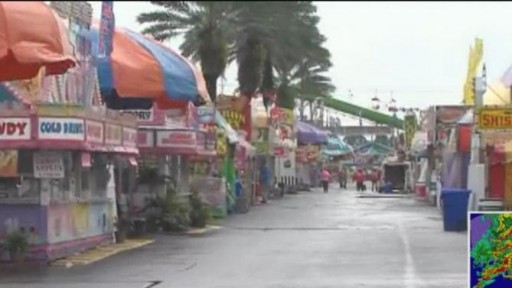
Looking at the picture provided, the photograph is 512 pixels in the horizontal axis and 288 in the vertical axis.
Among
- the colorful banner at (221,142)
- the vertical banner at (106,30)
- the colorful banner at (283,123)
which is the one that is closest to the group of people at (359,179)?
the colorful banner at (283,123)

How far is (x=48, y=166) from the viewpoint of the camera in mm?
22969

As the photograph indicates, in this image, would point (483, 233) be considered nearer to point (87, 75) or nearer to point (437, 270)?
point (437, 270)

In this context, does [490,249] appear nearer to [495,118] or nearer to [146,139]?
[495,118]

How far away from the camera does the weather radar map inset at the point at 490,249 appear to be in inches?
469

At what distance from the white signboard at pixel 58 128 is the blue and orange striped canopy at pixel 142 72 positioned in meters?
3.98

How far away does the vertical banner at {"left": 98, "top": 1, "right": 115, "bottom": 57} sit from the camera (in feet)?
78.0

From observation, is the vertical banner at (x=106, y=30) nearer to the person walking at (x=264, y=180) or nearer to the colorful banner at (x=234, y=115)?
the colorful banner at (x=234, y=115)

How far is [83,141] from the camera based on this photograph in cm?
2292

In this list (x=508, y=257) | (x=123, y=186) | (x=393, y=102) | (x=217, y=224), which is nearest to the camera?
(x=508, y=257)

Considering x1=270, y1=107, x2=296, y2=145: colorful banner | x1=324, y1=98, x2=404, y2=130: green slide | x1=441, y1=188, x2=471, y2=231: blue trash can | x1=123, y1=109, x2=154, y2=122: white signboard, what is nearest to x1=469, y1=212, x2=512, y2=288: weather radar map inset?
x1=441, y1=188, x2=471, y2=231: blue trash can

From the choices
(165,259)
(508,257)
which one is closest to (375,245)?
(165,259)

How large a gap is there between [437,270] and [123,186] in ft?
45.8

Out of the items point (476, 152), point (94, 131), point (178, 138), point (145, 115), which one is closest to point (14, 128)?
point (94, 131)

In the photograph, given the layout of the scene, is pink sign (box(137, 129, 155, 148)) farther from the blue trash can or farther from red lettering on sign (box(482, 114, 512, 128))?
red lettering on sign (box(482, 114, 512, 128))
